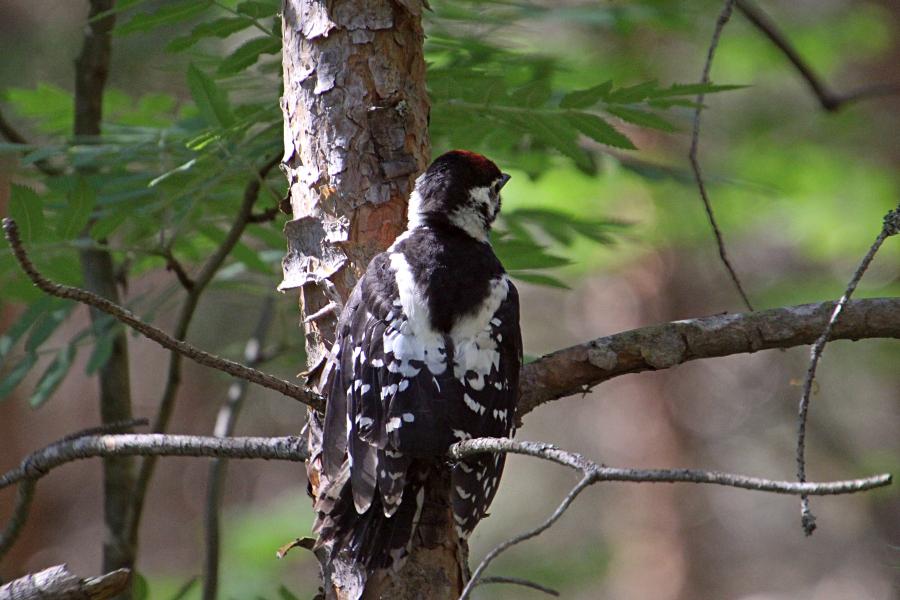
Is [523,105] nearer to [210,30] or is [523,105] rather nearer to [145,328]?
[210,30]

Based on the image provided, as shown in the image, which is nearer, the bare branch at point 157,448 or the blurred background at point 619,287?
the bare branch at point 157,448

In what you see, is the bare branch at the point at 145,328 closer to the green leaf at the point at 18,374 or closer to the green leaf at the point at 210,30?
the green leaf at the point at 210,30

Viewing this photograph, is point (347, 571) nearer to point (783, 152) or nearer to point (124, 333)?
point (124, 333)

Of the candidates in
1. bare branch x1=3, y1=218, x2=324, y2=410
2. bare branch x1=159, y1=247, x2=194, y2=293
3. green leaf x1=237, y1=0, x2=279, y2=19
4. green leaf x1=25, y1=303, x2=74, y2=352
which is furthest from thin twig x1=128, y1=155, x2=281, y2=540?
bare branch x1=3, y1=218, x2=324, y2=410

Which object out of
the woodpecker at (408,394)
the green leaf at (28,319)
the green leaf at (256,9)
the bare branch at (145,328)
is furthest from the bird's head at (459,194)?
the green leaf at (28,319)

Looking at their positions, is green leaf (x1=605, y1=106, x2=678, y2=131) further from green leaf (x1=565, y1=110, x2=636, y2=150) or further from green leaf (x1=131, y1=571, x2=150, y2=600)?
green leaf (x1=131, y1=571, x2=150, y2=600)

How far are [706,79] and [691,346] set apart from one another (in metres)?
0.85

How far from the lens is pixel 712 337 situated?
254cm

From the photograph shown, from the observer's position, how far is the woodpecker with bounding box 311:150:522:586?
2.48m

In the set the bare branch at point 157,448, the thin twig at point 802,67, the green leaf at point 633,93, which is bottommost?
the bare branch at point 157,448

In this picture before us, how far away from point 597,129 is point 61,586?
1847 mm

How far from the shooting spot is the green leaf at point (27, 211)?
9.39 feet

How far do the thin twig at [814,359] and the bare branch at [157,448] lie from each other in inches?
45.1

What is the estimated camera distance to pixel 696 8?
16.6ft
